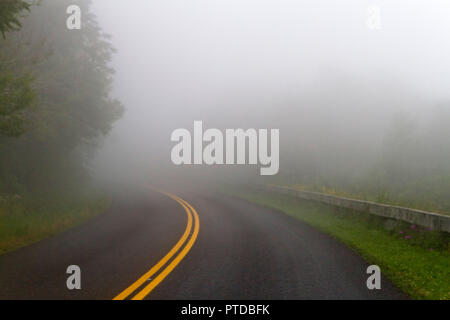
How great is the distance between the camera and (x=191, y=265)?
6.44 meters

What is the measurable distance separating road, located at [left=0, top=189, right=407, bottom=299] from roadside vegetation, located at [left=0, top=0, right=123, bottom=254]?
1.84m

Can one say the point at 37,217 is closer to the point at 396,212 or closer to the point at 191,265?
the point at 191,265

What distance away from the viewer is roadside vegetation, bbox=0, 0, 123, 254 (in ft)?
31.1

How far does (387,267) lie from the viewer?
20.5ft

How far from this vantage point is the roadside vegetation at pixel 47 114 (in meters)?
9.47

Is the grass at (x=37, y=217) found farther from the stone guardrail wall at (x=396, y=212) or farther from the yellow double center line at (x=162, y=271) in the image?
the stone guardrail wall at (x=396, y=212)

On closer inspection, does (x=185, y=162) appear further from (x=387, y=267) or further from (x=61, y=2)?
(x=387, y=267)

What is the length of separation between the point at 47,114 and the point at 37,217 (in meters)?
5.41

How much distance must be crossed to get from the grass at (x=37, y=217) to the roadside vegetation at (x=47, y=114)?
24 mm

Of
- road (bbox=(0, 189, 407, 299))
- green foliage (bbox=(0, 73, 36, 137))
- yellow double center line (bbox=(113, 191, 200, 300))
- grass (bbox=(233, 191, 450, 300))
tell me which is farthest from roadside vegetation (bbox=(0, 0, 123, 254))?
grass (bbox=(233, 191, 450, 300))

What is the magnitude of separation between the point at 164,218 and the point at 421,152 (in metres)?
43.1

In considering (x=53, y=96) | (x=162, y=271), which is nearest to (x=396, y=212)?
(x=162, y=271)

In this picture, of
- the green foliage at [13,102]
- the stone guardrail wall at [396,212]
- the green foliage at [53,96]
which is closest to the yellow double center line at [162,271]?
the green foliage at [13,102]
